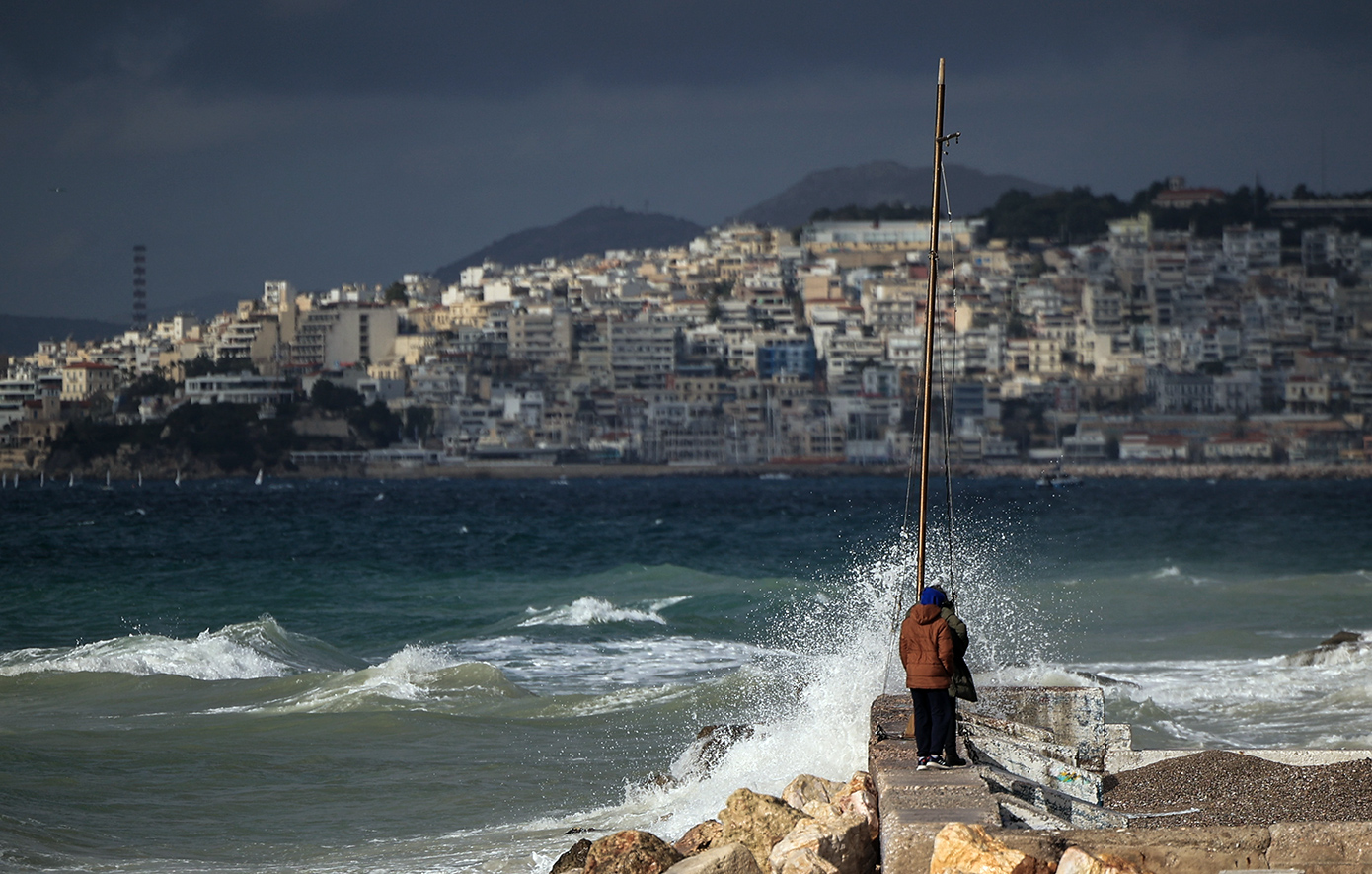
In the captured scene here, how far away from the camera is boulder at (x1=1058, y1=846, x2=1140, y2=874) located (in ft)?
15.3

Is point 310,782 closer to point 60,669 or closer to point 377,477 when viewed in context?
point 60,669

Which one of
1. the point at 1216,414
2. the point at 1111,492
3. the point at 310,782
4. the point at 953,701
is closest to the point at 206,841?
the point at 310,782

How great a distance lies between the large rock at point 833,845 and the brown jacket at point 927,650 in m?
0.73

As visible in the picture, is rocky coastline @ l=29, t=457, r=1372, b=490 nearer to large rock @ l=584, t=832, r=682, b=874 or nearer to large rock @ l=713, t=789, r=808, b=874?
large rock @ l=713, t=789, r=808, b=874

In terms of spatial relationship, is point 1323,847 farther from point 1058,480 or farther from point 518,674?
point 1058,480

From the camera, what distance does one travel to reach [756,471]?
107 metres

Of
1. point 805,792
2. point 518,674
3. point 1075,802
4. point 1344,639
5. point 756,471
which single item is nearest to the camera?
point 1075,802

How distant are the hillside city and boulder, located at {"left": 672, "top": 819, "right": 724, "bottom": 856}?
93010 mm

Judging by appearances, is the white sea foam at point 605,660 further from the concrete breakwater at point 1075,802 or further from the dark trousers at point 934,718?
the dark trousers at point 934,718

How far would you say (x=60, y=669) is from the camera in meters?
14.0

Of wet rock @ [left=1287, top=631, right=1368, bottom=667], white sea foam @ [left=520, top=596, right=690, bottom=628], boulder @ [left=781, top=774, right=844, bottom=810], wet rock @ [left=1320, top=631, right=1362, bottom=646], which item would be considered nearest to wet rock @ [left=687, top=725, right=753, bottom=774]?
boulder @ [left=781, top=774, right=844, bottom=810]

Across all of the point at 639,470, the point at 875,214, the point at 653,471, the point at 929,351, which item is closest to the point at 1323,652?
the point at 929,351

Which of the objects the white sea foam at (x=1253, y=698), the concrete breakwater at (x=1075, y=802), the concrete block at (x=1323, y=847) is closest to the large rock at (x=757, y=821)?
the concrete breakwater at (x=1075, y=802)

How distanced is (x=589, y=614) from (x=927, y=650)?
13.6 meters
